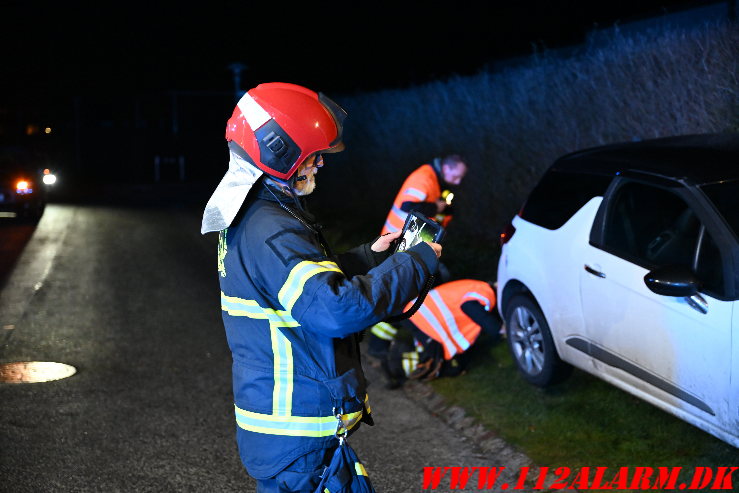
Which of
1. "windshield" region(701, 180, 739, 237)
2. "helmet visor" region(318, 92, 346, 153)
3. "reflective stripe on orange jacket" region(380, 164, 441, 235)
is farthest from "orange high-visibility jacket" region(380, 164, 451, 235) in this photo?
"helmet visor" region(318, 92, 346, 153)

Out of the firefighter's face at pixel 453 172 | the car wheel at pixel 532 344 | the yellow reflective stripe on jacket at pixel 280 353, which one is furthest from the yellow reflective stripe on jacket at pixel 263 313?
the firefighter's face at pixel 453 172

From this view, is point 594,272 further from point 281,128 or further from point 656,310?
point 281,128

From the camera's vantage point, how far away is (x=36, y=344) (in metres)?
8.28

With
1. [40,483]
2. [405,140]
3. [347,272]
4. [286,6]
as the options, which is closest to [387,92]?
[405,140]

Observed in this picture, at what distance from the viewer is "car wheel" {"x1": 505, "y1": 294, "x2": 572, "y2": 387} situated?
6340 millimetres

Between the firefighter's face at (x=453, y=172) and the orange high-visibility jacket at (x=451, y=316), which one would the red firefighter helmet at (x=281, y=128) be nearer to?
the orange high-visibility jacket at (x=451, y=316)

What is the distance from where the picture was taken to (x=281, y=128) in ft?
9.29

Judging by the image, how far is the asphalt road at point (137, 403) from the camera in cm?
525

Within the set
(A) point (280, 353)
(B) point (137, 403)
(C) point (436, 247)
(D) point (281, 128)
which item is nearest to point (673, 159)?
(C) point (436, 247)

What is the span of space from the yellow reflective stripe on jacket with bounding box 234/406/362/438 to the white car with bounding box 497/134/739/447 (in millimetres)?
2426

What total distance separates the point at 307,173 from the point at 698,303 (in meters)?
2.59

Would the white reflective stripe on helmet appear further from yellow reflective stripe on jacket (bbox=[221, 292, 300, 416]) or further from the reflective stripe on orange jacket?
the reflective stripe on orange jacket

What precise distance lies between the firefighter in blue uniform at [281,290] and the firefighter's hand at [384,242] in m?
0.36

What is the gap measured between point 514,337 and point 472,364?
0.53 meters
